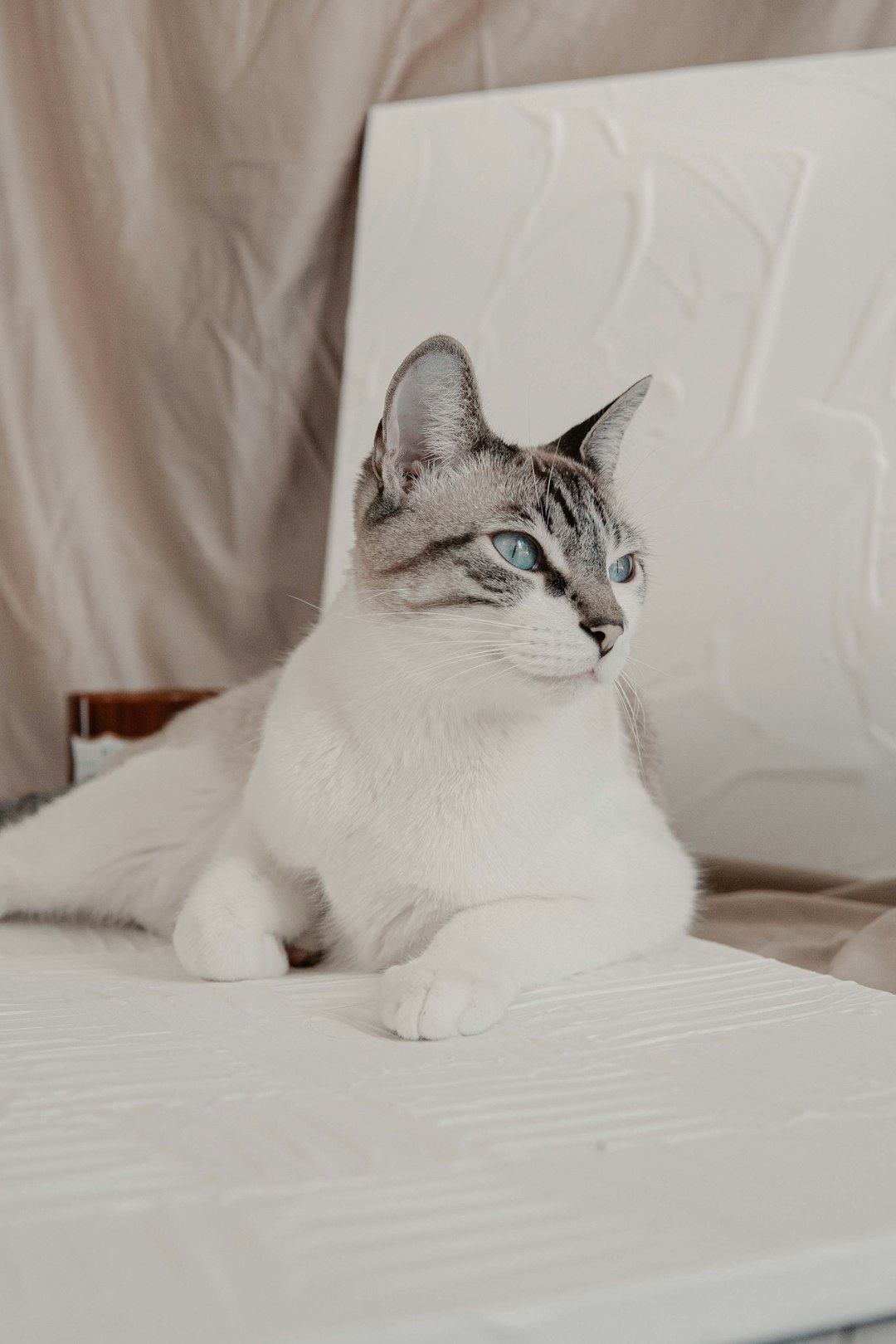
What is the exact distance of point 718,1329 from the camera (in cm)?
67

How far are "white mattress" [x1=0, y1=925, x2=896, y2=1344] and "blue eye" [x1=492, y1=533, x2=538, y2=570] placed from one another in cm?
45

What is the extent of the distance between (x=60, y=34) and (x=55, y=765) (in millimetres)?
1602

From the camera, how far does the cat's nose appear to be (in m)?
1.18

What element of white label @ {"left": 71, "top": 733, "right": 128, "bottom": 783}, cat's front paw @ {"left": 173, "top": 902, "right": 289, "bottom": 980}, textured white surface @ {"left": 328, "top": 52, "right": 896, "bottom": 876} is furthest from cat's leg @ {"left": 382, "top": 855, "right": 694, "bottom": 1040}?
white label @ {"left": 71, "top": 733, "right": 128, "bottom": 783}

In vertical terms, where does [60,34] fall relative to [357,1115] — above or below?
above

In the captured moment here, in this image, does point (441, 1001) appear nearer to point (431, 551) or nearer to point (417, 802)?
point (417, 802)

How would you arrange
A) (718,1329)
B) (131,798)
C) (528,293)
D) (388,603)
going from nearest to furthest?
(718,1329)
(388,603)
(131,798)
(528,293)

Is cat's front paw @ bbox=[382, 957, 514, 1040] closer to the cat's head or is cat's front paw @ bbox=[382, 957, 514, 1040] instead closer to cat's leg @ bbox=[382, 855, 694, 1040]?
cat's leg @ bbox=[382, 855, 694, 1040]

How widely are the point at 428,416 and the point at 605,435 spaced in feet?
0.85

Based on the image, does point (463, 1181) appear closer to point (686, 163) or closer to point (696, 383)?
point (696, 383)

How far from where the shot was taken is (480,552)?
4.03 feet

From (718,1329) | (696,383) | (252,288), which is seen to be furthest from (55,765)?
(718,1329)

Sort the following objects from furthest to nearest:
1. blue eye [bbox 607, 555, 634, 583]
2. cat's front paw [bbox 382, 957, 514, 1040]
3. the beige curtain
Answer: the beige curtain, blue eye [bbox 607, 555, 634, 583], cat's front paw [bbox 382, 957, 514, 1040]

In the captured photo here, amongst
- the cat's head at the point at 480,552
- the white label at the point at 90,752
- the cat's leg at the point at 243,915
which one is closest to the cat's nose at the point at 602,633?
the cat's head at the point at 480,552
